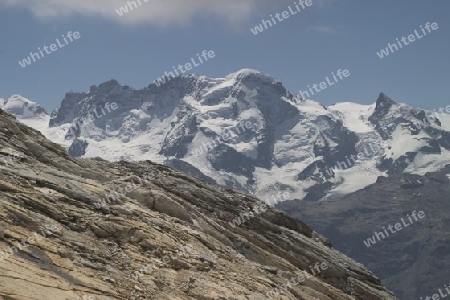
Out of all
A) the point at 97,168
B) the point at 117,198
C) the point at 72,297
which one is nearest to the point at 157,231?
the point at 117,198

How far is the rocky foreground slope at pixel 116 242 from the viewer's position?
2372 centimetres

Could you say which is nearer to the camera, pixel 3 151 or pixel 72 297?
pixel 72 297

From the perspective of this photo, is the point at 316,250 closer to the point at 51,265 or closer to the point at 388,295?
the point at 388,295

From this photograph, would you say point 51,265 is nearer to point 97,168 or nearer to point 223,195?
point 97,168

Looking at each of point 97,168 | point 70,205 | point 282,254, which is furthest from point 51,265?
point 282,254

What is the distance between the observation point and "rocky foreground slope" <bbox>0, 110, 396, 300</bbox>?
77.8 feet

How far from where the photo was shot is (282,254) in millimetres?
46062

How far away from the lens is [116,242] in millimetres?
28547

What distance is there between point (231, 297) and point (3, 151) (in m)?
15.6

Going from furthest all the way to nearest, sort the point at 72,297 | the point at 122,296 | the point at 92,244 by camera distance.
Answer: the point at 92,244
the point at 122,296
the point at 72,297

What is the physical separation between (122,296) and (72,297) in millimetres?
2517

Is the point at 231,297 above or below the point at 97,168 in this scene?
below

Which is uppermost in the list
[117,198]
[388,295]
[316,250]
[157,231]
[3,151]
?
[3,151]

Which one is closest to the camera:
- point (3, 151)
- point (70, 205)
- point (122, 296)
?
point (122, 296)
